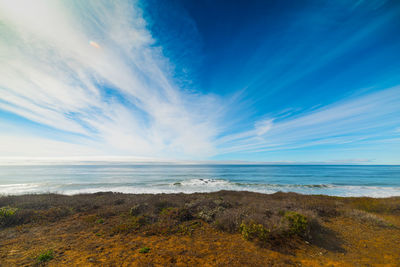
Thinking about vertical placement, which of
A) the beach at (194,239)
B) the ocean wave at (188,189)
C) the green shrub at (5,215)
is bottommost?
the ocean wave at (188,189)

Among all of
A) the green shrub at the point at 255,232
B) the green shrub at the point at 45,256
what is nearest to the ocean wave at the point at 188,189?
the green shrub at the point at 45,256

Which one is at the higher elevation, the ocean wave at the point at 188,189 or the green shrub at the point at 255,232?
the green shrub at the point at 255,232

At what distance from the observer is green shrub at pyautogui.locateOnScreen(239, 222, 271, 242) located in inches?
253

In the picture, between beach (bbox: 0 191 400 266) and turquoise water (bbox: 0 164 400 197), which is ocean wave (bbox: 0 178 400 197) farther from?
beach (bbox: 0 191 400 266)

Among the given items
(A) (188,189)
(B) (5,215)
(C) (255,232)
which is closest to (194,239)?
(C) (255,232)

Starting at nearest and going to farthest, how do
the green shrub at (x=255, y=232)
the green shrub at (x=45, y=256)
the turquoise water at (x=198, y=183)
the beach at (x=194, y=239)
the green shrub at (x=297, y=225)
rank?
the green shrub at (x=45, y=256)
the beach at (x=194, y=239)
the green shrub at (x=255, y=232)
the green shrub at (x=297, y=225)
the turquoise water at (x=198, y=183)

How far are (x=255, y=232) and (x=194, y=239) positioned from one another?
9.01ft

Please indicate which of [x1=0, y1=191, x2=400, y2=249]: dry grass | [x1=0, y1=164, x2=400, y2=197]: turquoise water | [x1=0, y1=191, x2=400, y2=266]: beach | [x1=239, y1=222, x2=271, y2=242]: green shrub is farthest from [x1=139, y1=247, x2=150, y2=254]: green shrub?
[x1=0, y1=164, x2=400, y2=197]: turquoise water

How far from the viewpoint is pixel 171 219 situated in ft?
29.0

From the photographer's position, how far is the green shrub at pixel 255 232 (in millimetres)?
6418

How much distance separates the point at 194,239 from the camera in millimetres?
6816

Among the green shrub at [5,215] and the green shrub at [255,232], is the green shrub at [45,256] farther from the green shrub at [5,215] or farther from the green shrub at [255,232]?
the green shrub at [255,232]

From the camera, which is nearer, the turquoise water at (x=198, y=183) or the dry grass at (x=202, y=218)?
the dry grass at (x=202, y=218)

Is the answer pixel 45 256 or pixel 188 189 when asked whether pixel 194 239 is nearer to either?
pixel 45 256
